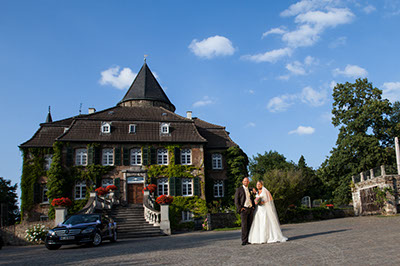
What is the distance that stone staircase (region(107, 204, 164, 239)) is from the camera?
21.1 m

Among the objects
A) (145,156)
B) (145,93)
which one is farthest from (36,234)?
(145,93)

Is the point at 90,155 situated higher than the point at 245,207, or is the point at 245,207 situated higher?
the point at 90,155

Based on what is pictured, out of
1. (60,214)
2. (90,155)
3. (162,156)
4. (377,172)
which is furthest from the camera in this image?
(162,156)

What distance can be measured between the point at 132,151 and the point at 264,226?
21495mm

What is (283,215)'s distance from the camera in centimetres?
2470

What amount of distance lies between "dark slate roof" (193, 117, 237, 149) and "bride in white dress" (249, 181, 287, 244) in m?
22.3

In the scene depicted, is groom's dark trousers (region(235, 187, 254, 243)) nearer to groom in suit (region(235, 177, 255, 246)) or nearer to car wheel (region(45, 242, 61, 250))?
groom in suit (region(235, 177, 255, 246))

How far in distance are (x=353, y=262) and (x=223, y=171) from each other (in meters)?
26.2

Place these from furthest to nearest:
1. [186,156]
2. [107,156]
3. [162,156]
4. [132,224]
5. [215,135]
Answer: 1. [215,135]
2. [186,156]
3. [162,156]
4. [107,156]
5. [132,224]

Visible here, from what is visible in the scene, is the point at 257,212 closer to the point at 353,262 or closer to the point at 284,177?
the point at 353,262

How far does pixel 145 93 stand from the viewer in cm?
3872

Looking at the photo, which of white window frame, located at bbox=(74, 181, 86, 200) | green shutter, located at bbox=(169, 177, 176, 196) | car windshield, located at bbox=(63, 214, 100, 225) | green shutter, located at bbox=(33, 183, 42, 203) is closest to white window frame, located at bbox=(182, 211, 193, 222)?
green shutter, located at bbox=(169, 177, 176, 196)

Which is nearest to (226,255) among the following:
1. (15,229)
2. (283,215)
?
(15,229)

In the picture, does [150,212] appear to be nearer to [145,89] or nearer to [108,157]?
[108,157]
